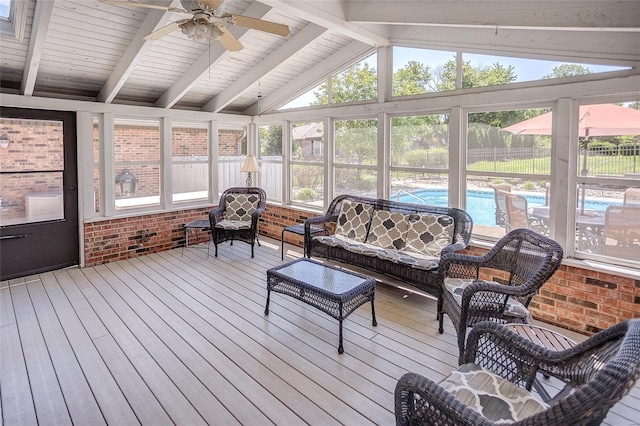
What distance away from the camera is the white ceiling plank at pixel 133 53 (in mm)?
3646

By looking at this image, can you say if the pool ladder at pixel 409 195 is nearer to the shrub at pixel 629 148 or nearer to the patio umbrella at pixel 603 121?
the patio umbrella at pixel 603 121

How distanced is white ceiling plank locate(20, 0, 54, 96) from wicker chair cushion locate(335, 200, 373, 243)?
370 cm

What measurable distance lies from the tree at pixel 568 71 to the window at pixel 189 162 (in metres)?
5.29

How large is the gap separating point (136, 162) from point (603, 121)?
5969 mm

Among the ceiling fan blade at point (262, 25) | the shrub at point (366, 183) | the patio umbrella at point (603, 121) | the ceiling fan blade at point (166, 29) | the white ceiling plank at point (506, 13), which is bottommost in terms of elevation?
the shrub at point (366, 183)

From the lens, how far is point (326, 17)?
3781 millimetres

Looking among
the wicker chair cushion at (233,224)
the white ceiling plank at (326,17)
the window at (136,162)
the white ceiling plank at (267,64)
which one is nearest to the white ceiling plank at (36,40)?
the window at (136,162)

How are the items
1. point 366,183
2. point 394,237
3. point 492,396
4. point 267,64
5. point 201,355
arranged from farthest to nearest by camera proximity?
point 366,183 < point 267,64 < point 394,237 < point 201,355 < point 492,396

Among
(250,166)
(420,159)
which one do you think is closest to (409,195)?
(420,159)

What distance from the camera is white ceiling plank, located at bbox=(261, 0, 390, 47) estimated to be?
3.42 metres

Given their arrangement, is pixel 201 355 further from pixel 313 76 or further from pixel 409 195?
pixel 313 76

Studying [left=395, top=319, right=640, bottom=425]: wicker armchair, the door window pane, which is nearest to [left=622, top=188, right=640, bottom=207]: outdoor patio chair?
[left=395, top=319, right=640, bottom=425]: wicker armchair

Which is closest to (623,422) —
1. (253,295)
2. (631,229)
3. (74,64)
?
(631,229)

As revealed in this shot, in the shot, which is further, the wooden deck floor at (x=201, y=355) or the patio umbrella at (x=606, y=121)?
the patio umbrella at (x=606, y=121)
